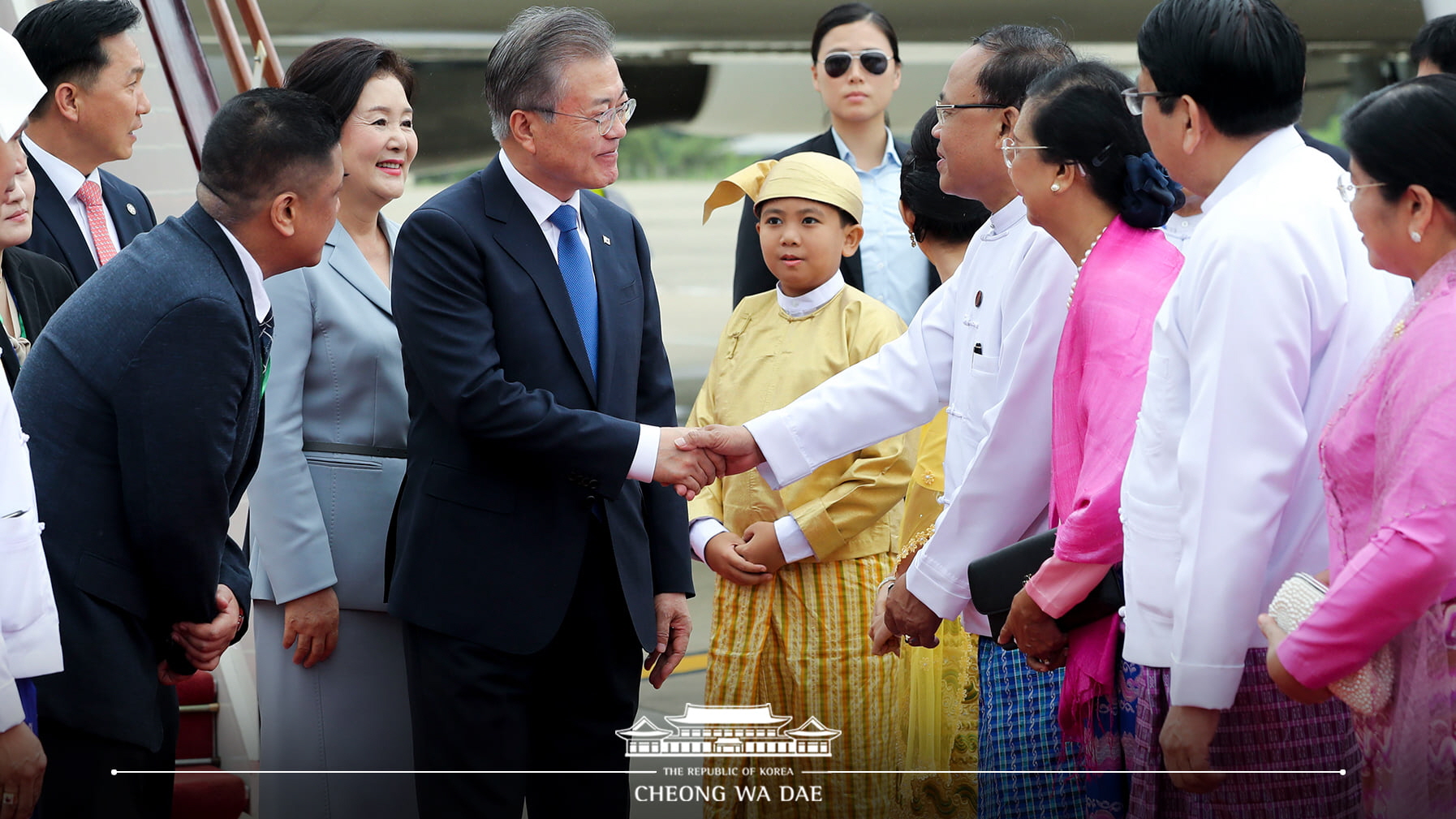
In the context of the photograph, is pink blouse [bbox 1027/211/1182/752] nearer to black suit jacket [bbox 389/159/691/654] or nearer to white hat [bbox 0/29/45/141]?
black suit jacket [bbox 389/159/691/654]

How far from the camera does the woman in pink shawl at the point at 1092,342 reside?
1914 millimetres

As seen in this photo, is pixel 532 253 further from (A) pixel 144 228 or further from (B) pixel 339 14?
(B) pixel 339 14

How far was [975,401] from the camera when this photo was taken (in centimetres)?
236

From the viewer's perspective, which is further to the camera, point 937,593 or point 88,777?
point 937,593

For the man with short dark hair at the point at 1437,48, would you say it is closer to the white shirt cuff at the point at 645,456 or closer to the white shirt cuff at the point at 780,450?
the white shirt cuff at the point at 780,450

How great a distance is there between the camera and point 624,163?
12195mm

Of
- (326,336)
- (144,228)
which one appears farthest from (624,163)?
(326,336)

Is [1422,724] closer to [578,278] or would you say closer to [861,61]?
[578,278]

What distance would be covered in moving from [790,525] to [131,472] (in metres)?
1.46

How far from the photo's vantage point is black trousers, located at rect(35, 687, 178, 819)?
1.96 meters

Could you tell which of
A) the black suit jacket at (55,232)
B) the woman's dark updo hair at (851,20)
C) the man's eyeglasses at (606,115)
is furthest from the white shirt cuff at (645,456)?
the woman's dark updo hair at (851,20)

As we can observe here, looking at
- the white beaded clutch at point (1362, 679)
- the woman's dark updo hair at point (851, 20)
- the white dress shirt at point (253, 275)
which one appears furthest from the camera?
the woman's dark updo hair at point (851, 20)

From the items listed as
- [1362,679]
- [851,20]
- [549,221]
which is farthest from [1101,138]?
[851,20]

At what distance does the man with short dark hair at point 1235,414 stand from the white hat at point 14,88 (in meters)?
1.60
